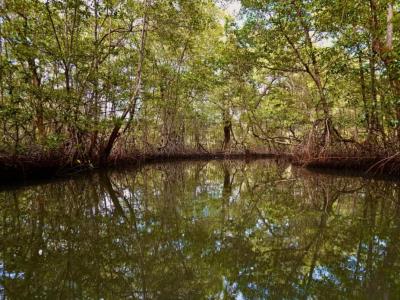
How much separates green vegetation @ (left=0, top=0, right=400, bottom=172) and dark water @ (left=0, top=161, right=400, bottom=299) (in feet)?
8.31

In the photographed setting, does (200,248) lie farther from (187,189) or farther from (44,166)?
(44,166)

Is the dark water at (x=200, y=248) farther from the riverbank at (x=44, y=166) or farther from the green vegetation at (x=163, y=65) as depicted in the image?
the green vegetation at (x=163, y=65)

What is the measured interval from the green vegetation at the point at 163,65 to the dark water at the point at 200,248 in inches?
99.7

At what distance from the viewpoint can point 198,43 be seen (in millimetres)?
12508

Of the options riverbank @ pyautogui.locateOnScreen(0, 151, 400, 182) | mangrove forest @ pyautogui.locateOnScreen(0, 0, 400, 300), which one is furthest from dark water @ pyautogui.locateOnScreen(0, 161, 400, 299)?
riverbank @ pyautogui.locateOnScreen(0, 151, 400, 182)

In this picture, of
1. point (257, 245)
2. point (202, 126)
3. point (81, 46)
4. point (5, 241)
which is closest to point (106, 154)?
point (81, 46)

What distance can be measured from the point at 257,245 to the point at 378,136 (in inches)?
241

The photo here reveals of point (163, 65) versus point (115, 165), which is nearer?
point (115, 165)

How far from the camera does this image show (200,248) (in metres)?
2.20

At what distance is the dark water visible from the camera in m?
1.59

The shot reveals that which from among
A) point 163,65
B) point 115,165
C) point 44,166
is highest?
point 163,65

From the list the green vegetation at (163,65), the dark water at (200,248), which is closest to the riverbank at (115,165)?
the green vegetation at (163,65)

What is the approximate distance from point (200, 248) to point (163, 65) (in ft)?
35.9

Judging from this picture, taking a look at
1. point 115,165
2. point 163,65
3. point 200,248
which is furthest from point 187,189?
point 163,65
